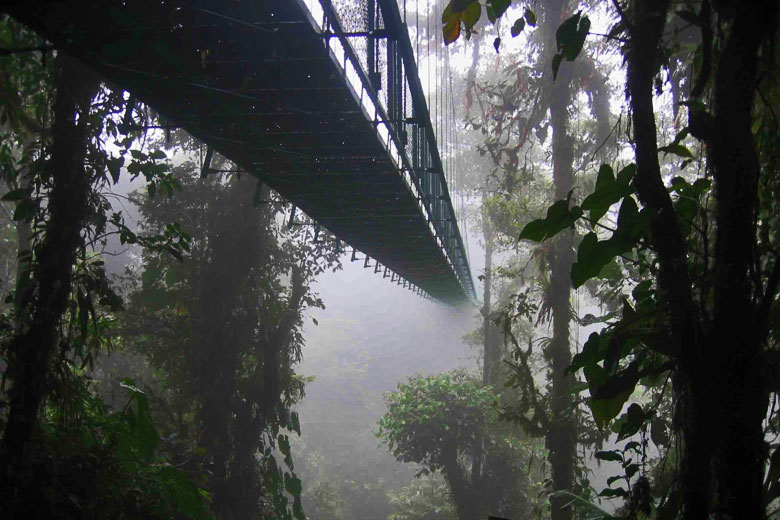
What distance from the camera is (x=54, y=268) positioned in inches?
69.9

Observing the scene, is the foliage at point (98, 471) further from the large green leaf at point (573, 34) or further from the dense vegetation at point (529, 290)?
the large green leaf at point (573, 34)

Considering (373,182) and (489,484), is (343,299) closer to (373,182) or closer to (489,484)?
(489,484)

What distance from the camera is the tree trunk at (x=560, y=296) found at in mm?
4352

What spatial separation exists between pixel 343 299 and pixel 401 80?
28.4m

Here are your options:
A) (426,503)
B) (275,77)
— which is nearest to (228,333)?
(275,77)

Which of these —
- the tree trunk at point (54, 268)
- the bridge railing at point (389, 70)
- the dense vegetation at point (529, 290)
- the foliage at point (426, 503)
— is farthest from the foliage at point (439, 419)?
the tree trunk at point (54, 268)

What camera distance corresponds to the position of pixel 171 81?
1628 millimetres

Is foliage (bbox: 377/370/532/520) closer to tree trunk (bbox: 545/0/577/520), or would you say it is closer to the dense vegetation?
the dense vegetation

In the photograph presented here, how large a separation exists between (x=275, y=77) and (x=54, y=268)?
3.11ft

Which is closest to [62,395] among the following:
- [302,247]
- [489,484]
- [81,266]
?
[81,266]

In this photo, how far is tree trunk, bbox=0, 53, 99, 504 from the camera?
1667 mm

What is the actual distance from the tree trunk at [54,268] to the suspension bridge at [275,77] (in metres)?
0.31

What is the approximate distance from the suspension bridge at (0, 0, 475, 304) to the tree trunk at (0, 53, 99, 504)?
1.00 ft

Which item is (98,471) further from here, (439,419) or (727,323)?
(439,419)
